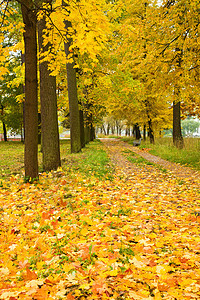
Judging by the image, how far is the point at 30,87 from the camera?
19.9 feet

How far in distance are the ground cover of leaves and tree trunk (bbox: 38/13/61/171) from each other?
1.86 m

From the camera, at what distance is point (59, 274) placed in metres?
2.49

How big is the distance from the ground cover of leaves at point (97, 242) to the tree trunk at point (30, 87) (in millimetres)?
956

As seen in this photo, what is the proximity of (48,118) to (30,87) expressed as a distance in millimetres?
1669

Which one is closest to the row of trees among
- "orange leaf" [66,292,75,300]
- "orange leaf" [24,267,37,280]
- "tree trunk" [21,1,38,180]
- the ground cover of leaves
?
"tree trunk" [21,1,38,180]

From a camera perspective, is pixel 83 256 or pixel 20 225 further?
pixel 20 225

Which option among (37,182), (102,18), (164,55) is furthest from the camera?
(164,55)

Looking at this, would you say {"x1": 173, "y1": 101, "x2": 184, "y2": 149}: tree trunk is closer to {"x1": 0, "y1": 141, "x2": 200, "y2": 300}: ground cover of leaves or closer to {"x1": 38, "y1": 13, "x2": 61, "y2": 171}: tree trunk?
{"x1": 0, "y1": 141, "x2": 200, "y2": 300}: ground cover of leaves

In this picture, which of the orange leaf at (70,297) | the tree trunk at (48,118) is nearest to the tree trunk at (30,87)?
the tree trunk at (48,118)

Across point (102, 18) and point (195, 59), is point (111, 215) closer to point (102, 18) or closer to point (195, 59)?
point (102, 18)

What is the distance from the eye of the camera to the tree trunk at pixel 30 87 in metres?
5.98

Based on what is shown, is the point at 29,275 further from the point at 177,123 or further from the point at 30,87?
the point at 177,123

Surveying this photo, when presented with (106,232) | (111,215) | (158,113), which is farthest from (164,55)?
(158,113)

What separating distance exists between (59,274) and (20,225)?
161 centimetres
